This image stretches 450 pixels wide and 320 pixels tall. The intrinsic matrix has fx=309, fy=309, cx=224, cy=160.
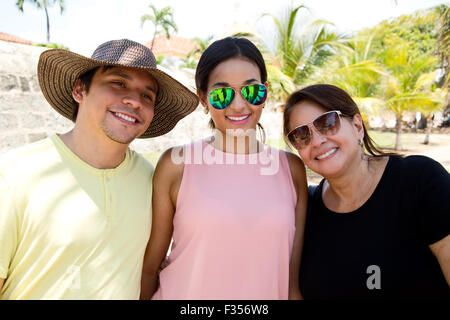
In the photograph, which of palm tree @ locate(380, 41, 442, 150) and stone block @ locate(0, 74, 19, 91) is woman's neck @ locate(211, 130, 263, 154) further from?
palm tree @ locate(380, 41, 442, 150)

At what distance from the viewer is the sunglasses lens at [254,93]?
2068 mm

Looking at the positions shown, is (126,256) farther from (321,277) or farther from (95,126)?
(321,277)

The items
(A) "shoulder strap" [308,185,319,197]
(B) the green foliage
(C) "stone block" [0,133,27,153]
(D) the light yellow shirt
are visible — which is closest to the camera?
(D) the light yellow shirt

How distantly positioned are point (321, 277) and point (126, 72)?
5.67 feet

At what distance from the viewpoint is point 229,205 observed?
6.13ft

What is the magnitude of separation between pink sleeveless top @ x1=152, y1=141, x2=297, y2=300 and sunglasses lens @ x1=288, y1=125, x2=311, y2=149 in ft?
1.05

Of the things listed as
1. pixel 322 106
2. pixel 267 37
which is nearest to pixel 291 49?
pixel 267 37

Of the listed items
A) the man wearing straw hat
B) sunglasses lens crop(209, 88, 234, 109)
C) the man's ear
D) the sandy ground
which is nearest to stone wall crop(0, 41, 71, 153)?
the man wearing straw hat

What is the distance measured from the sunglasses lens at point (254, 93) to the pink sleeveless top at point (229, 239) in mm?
522

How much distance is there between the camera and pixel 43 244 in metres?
1.48

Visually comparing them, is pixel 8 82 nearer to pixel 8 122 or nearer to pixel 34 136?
pixel 8 122

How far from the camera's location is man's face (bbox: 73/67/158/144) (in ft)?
5.98

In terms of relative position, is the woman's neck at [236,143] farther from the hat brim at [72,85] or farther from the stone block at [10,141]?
the stone block at [10,141]

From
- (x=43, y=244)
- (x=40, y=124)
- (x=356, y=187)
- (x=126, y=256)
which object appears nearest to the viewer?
(x=43, y=244)
